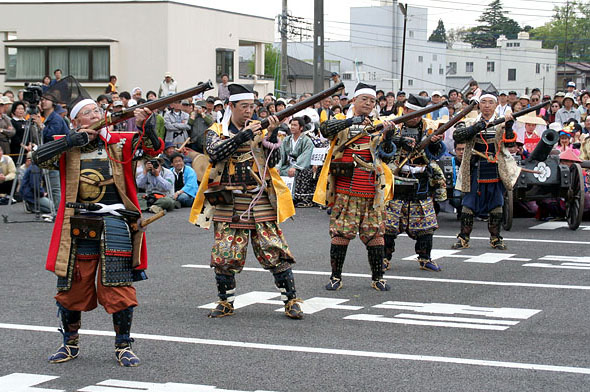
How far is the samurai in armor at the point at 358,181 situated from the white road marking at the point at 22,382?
146 inches

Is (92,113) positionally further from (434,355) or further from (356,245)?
(356,245)

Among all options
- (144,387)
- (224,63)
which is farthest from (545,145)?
(224,63)

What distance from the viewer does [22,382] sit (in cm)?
596

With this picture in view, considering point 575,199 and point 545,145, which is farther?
point 575,199

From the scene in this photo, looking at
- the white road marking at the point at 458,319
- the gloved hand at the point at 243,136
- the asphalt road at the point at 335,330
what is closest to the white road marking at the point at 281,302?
the asphalt road at the point at 335,330

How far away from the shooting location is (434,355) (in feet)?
21.7

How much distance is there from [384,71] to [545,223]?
5708cm

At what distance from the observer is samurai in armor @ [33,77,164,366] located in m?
6.36

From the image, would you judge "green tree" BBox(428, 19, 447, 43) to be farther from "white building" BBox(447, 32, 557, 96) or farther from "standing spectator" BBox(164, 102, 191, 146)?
"standing spectator" BBox(164, 102, 191, 146)

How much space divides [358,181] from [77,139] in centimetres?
342

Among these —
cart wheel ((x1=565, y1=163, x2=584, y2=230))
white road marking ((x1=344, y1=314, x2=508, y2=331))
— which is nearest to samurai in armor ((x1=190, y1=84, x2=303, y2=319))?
white road marking ((x1=344, y1=314, x2=508, y2=331))

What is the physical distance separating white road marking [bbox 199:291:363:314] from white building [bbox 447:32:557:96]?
75.5 m

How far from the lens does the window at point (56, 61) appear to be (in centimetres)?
3531

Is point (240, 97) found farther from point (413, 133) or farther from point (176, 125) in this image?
point (176, 125)
